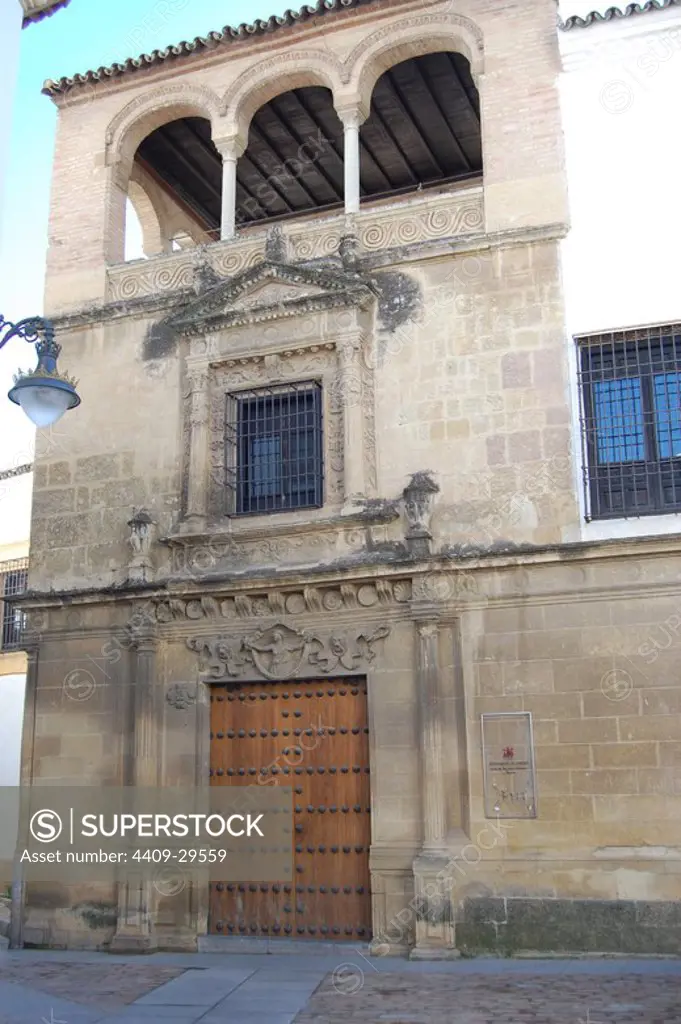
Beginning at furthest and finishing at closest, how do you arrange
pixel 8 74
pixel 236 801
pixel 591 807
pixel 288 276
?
pixel 288 276, pixel 236 801, pixel 591 807, pixel 8 74

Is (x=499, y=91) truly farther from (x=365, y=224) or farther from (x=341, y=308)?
(x=341, y=308)

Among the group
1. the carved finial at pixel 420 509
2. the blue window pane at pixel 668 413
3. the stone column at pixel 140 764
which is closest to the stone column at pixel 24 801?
the stone column at pixel 140 764

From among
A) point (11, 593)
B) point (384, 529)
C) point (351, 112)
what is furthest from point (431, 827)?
point (11, 593)

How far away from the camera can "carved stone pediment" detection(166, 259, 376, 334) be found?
10516 millimetres

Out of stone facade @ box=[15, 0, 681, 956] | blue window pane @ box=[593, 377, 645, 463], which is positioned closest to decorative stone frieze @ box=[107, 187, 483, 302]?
stone facade @ box=[15, 0, 681, 956]

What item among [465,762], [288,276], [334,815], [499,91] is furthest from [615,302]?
[334,815]

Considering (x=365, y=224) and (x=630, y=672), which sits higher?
(x=365, y=224)

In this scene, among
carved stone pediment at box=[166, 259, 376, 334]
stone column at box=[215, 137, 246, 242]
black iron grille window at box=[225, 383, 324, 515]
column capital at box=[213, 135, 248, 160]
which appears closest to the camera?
carved stone pediment at box=[166, 259, 376, 334]

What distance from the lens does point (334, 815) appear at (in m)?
9.69

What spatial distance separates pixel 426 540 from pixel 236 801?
3.05 m

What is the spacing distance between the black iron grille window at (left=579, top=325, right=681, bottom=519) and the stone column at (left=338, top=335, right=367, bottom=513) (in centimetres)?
210

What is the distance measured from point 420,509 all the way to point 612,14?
5095 mm

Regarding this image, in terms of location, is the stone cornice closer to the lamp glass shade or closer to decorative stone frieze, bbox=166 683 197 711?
decorative stone frieze, bbox=166 683 197 711

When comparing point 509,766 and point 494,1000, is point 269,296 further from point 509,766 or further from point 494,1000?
point 494,1000
